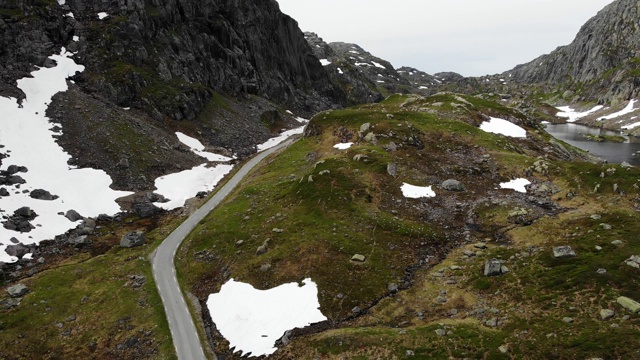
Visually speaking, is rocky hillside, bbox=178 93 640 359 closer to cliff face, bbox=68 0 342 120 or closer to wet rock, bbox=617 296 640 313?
wet rock, bbox=617 296 640 313

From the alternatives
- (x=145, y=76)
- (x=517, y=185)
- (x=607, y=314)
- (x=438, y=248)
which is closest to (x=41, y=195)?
(x=438, y=248)

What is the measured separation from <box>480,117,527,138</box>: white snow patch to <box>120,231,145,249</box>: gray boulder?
6835cm

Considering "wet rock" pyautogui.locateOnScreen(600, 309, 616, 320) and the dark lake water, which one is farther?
the dark lake water

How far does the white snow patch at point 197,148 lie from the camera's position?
331 feet

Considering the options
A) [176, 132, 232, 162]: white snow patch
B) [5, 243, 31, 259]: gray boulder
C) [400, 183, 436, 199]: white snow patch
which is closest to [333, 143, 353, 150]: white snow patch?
[400, 183, 436, 199]: white snow patch

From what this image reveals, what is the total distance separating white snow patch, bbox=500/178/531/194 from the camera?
55513mm

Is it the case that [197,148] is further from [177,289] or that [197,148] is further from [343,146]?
[177,289]

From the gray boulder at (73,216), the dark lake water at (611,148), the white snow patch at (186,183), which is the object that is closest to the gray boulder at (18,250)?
the gray boulder at (73,216)

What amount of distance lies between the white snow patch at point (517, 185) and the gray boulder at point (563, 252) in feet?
64.0

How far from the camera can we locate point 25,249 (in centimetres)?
5275

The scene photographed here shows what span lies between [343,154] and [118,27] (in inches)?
3625

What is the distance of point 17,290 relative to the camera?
148 feet

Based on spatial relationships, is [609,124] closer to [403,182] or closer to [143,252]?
[403,182]

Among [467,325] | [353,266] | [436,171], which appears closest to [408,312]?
[467,325]
